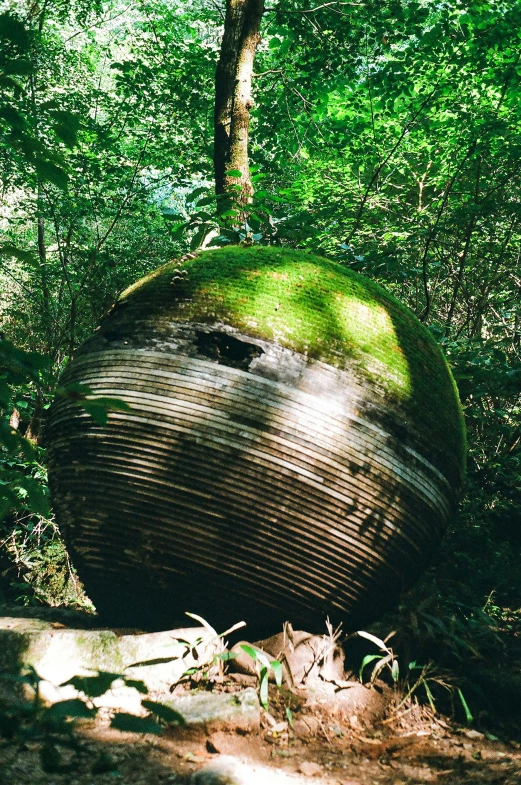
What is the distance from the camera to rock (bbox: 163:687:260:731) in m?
2.39

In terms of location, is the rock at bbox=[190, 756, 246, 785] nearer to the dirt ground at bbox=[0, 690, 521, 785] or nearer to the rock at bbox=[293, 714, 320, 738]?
the dirt ground at bbox=[0, 690, 521, 785]

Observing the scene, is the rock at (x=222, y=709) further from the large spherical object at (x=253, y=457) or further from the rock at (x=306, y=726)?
the large spherical object at (x=253, y=457)

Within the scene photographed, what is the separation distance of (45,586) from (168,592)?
2.88 meters

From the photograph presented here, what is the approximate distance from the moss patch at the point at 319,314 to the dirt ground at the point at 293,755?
4.52 feet

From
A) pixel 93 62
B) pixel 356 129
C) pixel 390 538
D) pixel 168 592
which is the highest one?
pixel 93 62

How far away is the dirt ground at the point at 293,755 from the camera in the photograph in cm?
198

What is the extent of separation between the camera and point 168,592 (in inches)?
113

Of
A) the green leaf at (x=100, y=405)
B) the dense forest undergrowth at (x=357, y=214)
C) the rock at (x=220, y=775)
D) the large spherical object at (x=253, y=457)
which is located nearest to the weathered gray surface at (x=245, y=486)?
the large spherical object at (x=253, y=457)

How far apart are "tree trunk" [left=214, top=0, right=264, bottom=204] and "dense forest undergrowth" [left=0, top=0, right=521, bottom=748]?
44 cm

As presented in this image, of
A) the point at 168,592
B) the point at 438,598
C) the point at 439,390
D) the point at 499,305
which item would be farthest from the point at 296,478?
the point at 499,305

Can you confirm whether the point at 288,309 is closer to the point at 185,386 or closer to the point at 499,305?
the point at 185,386

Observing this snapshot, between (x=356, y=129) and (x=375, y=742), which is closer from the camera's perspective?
(x=375, y=742)

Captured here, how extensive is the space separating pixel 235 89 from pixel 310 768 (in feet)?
18.6

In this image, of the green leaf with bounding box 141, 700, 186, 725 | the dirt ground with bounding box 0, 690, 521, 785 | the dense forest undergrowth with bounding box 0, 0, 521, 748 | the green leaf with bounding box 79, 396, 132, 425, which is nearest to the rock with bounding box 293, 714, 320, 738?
the dirt ground with bounding box 0, 690, 521, 785
